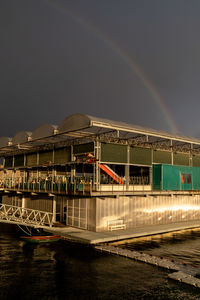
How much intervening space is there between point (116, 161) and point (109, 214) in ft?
23.6

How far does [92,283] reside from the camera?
70.8 ft

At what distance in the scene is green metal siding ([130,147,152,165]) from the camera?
41.3 meters

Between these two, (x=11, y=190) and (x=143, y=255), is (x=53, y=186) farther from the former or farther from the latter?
(x=143, y=255)

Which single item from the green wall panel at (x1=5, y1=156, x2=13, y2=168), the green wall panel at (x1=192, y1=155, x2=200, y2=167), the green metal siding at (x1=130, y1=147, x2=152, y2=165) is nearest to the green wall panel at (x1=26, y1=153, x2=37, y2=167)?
the green wall panel at (x1=5, y1=156, x2=13, y2=168)

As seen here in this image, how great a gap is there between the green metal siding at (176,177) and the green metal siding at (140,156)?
6.05 ft

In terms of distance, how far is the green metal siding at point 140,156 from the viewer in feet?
136

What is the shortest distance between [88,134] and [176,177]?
16.3 metres

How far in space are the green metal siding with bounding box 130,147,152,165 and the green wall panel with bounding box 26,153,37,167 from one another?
62.6 ft

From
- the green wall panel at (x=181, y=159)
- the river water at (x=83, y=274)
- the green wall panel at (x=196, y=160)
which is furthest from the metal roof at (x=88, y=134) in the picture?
the river water at (x=83, y=274)

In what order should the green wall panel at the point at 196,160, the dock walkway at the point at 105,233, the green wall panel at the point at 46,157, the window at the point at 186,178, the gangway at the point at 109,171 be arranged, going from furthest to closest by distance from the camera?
the green wall panel at the point at 196,160 → the green wall panel at the point at 46,157 → the window at the point at 186,178 → the gangway at the point at 109,171 → the dock walkway at the point at 105,233

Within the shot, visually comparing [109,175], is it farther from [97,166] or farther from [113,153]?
[97,166]

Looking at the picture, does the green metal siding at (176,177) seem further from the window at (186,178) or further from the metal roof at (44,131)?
the metal roof at (44,131)

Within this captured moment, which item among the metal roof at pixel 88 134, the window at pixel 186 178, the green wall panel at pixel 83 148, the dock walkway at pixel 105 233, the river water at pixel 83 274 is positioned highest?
the metal roof at pixel 88 134

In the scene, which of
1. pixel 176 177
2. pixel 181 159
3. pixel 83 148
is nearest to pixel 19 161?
pixel 83 148
